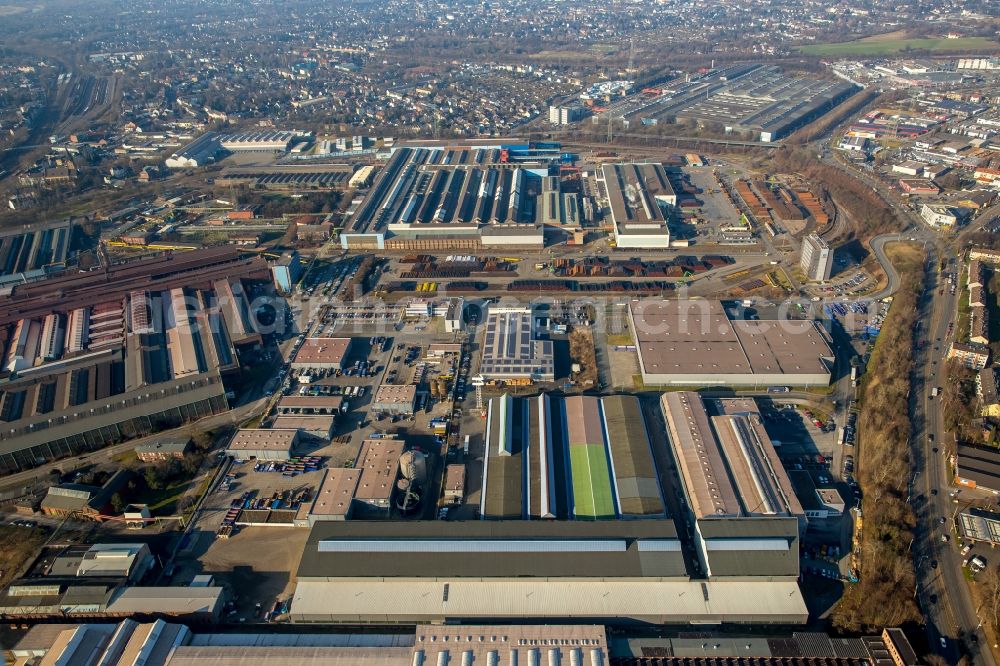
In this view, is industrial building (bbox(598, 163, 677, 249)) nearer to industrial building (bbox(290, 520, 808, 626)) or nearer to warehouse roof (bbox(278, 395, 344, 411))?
warehouse roof (bbox(278, 395, 344, 411))

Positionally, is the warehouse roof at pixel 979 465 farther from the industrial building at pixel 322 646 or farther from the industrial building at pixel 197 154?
the industrial building at pixel 197 154

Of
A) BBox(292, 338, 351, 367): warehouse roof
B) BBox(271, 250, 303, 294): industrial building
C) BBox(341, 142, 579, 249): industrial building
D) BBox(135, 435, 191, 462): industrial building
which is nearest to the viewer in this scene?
BBox(135, 435, 191, 462): industrial building

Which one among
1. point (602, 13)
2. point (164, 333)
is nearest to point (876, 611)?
point (164, 333)

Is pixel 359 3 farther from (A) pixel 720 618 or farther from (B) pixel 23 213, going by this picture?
(A) pixel 720 618

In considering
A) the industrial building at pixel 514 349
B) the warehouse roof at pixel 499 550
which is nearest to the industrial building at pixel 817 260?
the industrial building at pixel 514 349

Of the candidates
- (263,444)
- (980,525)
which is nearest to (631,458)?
(980,525)

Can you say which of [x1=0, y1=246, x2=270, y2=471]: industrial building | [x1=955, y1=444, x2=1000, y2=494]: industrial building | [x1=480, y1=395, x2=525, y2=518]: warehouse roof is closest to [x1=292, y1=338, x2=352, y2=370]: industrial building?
[x1=0, y1=246, x2=270, y2=471]: industrial building
